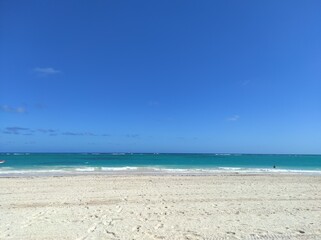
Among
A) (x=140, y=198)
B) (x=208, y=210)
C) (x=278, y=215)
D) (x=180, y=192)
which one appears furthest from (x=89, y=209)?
(x=278, y=215)

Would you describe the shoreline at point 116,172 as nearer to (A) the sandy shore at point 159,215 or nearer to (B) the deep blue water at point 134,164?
(B) the deep blue water at point 134,164

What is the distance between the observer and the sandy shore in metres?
6.17

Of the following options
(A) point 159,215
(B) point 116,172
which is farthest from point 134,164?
(A) point 159,215

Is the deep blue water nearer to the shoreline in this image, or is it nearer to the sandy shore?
the shoreline

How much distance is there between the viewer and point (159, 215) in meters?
7.75

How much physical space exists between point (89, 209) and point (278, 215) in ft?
19.1

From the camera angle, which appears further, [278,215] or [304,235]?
[278,215]

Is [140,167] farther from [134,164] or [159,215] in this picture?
[159,215]

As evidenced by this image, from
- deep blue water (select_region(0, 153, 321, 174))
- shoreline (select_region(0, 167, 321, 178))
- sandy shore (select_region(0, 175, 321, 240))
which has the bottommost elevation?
deep blue water (select_region(0, 153, 321, 174))

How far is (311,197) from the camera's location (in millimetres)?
11141

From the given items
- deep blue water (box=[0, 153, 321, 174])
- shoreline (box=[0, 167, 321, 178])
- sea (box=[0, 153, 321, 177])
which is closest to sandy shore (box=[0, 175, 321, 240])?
shoreline (box=[0, 167, 321, 178])

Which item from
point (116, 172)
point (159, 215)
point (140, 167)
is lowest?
point (140, 167)

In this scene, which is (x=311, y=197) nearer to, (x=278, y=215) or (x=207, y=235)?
(x=278, y=215)

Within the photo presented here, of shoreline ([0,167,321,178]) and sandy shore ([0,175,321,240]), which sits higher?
sandy shore ([0,175,321,240])
